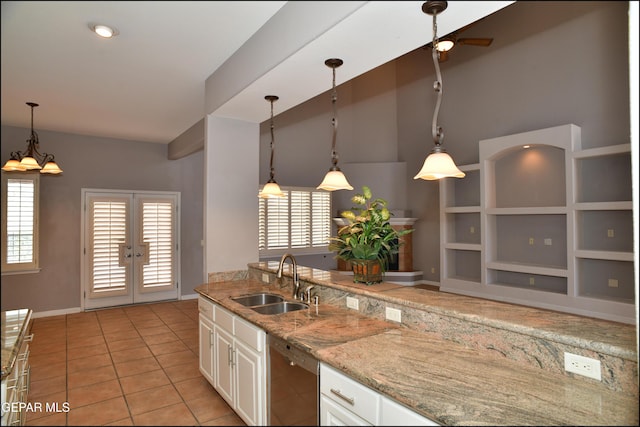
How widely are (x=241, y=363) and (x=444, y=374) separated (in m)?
1.09

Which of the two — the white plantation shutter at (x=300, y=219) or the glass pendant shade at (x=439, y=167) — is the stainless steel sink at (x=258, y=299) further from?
the white plantation shutter at (x=300, y=219)

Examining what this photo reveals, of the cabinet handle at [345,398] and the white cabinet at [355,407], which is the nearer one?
the white cabinet at [355,407]

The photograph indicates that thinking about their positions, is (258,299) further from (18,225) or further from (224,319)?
(18,225)

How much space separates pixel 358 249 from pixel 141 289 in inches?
179

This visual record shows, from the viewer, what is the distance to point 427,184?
7.00 meters

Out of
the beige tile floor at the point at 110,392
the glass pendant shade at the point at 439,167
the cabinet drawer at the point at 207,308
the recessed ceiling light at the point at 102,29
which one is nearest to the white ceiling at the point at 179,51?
the recessed ceiling light at the point at 102,29

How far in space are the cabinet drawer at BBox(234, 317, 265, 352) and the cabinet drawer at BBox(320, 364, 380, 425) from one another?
49 cm

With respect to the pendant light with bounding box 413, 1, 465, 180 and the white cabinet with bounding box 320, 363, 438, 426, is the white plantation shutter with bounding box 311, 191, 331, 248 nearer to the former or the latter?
the pendant light with bounding box 413, 1, 465, 180

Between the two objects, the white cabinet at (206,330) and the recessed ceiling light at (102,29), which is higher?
the recessed ceiling light at (102,29)

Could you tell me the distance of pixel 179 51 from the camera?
2.36 meters

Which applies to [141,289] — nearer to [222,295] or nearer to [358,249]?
[222,295]

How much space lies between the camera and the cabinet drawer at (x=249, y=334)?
71.4 inches

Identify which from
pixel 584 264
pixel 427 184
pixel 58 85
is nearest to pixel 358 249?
pixel 58 85

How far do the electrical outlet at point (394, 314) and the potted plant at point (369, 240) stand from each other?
1.11 ft
